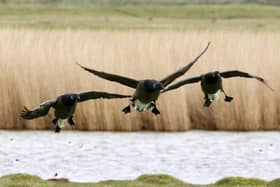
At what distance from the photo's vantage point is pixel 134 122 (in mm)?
17031

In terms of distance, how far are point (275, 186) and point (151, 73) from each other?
6.75 m

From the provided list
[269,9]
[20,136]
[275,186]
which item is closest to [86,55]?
[20,136]

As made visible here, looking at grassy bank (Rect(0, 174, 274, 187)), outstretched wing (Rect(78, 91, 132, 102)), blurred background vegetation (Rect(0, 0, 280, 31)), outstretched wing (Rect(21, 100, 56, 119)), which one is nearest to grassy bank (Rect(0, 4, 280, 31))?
blurred background vegetation (Rect(0, 0, 280, 31))

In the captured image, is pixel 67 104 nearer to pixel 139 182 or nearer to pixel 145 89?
pixel 145 89

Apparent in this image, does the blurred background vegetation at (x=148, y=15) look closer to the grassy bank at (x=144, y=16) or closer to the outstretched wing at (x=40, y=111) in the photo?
the grassy bank at (x=144, y=16)

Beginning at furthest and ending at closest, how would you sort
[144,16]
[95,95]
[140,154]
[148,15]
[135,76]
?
1. [148,15]
2. [144,16]
3. [135,76]
4. [140,154]
5. [95,95]

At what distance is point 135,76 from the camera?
17.5 metres

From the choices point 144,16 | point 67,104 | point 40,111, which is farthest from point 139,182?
point 144,16

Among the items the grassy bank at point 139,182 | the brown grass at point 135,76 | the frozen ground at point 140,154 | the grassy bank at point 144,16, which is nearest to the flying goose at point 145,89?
the grassy bank at point 139,182

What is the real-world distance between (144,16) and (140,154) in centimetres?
2735

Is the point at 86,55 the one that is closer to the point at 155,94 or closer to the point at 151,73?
the point at 151,73

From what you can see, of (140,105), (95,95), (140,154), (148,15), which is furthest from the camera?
(148,15)

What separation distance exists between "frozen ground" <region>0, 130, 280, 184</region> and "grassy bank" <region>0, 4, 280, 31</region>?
1686 centimetres

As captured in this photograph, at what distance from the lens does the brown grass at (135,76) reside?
17.0m
